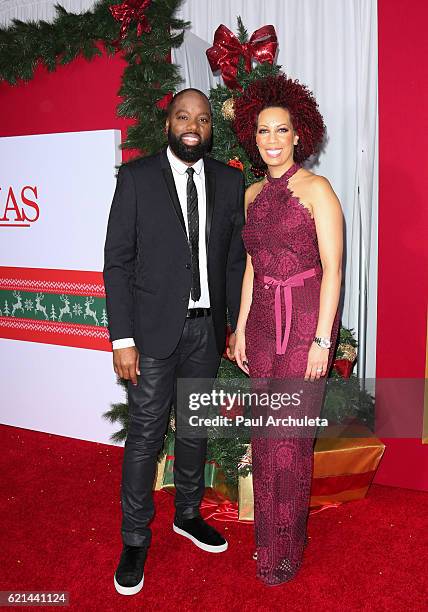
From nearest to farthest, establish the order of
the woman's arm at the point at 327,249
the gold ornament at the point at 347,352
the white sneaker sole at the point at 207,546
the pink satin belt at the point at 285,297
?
the woman's arm at the point at 327,249, the pink satin belt at the point at 285,297, the white sneaker sole at the point at 207,546, the gold ornament at the point at 347,352

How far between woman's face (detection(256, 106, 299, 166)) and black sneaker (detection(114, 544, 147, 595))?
66.5 inches

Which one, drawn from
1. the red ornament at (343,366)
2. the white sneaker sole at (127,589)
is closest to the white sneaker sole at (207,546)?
the white sneaker sole at (127,589)

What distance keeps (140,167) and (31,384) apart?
2.35 m

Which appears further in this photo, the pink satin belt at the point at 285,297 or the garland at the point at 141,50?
the garland at the point at 141,50

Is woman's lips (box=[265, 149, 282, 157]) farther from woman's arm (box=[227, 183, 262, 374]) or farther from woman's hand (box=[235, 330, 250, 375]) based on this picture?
woman's hand (box=[235, 330, 250, 375])

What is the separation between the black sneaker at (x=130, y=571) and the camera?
2.62 metres

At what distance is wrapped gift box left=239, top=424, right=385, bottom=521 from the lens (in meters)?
3.24

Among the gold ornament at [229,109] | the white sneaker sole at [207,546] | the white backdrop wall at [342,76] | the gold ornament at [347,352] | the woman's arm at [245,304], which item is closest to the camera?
the woman's arm at [245,304]

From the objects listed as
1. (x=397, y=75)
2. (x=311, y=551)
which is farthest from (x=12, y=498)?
(x=397, y=75)

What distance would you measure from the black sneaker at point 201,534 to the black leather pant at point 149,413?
32 centimetres

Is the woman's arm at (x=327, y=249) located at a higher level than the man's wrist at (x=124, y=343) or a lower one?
higher

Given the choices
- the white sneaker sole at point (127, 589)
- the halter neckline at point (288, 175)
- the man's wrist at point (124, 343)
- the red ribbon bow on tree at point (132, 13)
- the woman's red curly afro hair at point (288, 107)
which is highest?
the red ribbon bow on tree at point (132, 13)

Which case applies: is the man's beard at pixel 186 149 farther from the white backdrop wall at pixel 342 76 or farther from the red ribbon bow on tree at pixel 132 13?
the white backdrop wall at pixel 342 76

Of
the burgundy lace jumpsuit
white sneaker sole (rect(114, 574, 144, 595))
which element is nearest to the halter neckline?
the burgundy lace jumpsuit
